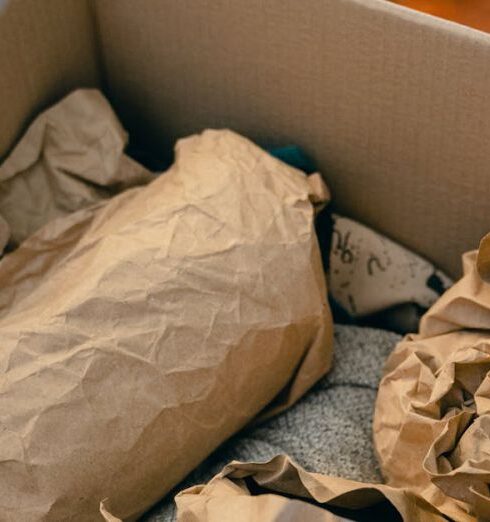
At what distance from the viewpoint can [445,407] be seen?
696 millimetres

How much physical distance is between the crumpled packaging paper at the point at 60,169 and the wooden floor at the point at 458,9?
0.44 meters

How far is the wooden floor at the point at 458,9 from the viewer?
109 centimetres

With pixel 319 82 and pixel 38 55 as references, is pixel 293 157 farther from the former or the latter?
pixel 38 55

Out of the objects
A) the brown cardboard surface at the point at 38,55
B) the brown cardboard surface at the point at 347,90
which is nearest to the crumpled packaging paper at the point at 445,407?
the brown cardboard surface at the point at 347,90

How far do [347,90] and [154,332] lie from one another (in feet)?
1.07

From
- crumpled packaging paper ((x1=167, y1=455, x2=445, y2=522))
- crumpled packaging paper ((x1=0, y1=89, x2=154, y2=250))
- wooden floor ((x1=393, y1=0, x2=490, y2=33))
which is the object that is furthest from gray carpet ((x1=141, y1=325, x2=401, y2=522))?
wooden floor ((x1=393, y1=0, x2=490, y2=33))

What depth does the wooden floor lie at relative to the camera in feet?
3.57

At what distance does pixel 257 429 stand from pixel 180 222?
21cm

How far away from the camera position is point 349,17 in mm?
814

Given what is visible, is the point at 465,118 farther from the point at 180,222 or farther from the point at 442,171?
the point at 180,222

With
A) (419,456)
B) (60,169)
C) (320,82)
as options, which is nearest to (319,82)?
(320,82)

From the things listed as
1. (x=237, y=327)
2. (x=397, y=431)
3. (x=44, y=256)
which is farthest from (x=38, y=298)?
(x=397, y=431)

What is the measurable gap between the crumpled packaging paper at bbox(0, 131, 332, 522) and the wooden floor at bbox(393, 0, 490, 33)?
0.39 m

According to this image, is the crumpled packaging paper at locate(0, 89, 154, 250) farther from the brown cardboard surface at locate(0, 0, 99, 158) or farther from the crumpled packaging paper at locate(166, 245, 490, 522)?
the crumpled packaging paper at locate(166, 245, 490, 522)
